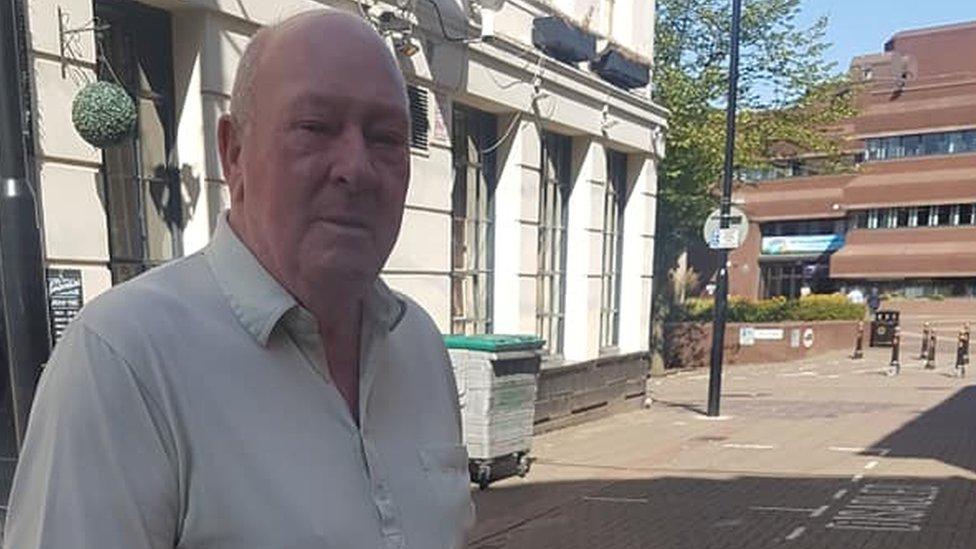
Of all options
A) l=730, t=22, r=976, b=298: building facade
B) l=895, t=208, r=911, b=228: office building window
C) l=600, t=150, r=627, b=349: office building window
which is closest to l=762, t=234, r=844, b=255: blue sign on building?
l=730, t=22, r=976, b=298: building facade

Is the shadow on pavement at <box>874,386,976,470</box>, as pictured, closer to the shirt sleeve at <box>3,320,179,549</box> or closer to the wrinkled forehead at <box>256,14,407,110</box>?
the wrinkled forehead at <box>256,14,407,110</box>

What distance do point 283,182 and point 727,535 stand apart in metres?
5.76

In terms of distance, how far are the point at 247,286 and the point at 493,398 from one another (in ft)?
20.5

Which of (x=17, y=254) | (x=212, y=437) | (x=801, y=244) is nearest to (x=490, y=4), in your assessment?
(x=17, y=254)

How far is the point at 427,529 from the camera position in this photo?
128 centimetres

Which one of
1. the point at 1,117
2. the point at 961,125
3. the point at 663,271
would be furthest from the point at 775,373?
the point at 961,125

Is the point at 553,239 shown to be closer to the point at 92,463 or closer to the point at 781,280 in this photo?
the point at 92,463

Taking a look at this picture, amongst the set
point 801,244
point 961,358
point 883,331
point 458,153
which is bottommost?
point 883,331

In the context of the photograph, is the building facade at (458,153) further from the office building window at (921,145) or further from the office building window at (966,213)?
the office building window at (921,145)

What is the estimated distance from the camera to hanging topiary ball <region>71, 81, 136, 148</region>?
4594 millimetres

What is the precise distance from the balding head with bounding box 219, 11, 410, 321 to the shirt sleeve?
289 mm

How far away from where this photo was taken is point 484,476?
24.3 ft

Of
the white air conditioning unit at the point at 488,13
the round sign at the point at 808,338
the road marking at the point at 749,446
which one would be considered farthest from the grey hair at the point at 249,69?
the round sign at the point at 808,338

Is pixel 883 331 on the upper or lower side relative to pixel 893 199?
lower
